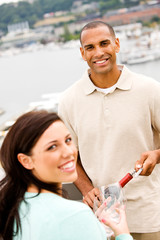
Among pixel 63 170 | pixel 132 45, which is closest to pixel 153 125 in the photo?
pixel 63 170

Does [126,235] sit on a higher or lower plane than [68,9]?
lower

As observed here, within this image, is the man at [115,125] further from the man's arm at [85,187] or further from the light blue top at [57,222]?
the light blue top at [57,222]

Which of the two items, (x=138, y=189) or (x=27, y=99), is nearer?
(x=138, y=189)

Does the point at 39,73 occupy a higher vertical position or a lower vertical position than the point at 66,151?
lower

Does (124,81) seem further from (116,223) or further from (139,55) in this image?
(139,55)

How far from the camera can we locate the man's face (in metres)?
1.26

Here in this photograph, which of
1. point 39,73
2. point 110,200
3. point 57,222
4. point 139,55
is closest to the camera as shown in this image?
point 57,222

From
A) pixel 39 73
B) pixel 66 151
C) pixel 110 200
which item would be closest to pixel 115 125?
pixel 110 200

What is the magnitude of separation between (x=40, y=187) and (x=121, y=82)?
59cm

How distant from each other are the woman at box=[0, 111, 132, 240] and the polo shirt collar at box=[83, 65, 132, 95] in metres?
0.45

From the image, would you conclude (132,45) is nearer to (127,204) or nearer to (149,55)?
(149,55)

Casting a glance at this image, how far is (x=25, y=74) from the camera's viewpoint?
629 inches

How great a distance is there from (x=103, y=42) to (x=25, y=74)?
15.1 metres

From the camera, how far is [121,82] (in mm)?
1243
